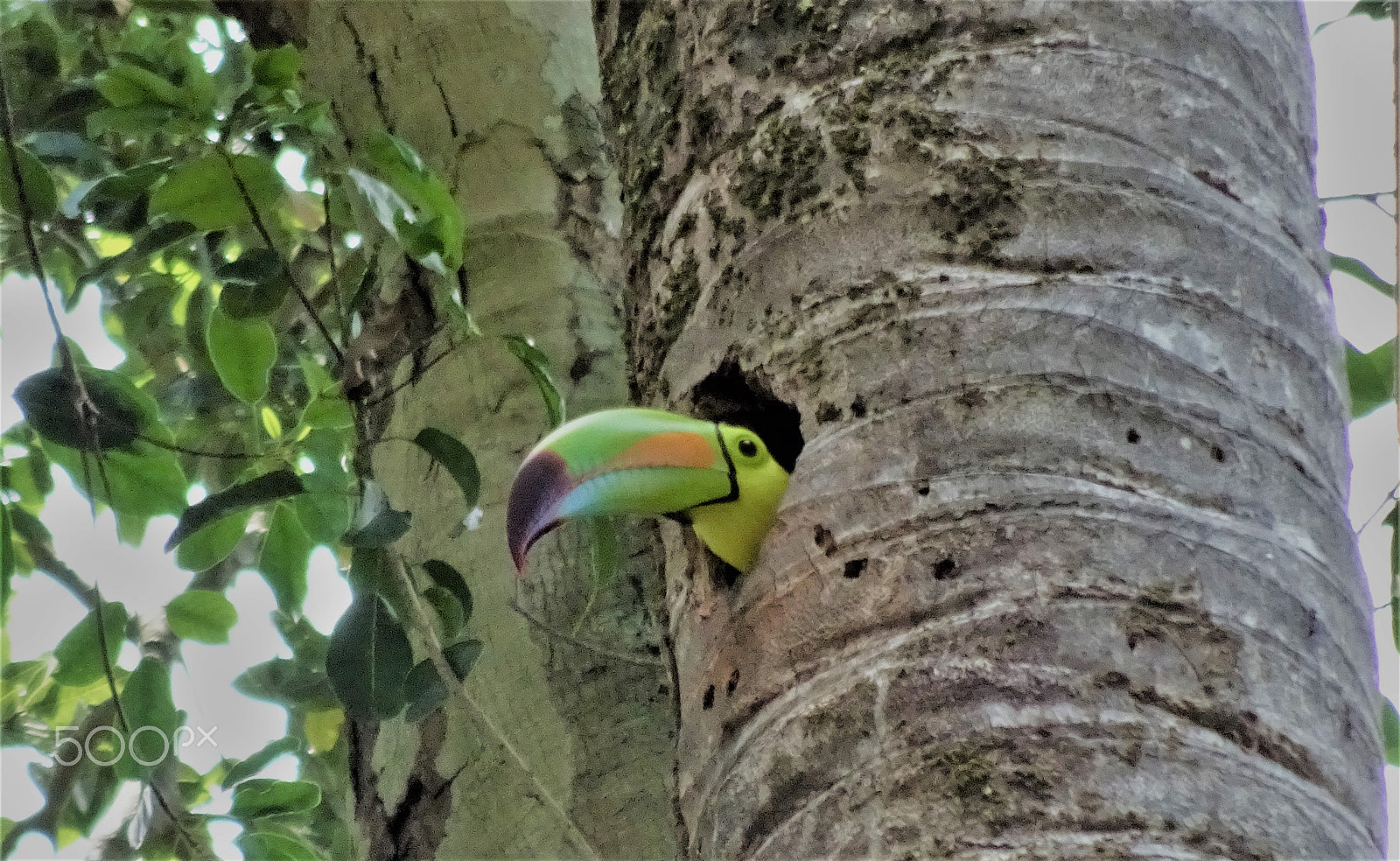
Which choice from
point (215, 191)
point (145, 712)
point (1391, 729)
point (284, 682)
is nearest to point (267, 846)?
point (145, 712)

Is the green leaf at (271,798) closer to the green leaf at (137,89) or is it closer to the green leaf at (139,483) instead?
the green leaf at (139,483)

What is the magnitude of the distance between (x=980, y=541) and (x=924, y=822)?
7.4 inches

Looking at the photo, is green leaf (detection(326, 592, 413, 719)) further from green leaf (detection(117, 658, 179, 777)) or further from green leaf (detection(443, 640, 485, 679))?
green leaf (detection(117, 658, 179, 777))

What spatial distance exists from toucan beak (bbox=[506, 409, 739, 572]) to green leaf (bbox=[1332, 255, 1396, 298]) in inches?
29.5

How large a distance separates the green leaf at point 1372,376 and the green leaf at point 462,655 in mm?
933

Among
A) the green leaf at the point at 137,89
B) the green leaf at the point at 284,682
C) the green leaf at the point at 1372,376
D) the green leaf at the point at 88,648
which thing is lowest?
the green leaf at the point at 88,648

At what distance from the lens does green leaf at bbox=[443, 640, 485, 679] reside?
121cm

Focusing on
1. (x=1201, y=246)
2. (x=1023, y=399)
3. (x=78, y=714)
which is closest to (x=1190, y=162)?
(x=1201, y=246)

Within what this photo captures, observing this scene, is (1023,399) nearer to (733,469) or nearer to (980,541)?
(980,541)

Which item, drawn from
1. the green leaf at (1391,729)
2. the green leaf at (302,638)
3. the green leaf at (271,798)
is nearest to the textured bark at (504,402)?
the green leaf at (271,798)

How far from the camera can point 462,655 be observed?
122 centimetres

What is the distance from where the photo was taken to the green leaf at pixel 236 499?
1.17m

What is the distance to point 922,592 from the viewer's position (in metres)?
0.81

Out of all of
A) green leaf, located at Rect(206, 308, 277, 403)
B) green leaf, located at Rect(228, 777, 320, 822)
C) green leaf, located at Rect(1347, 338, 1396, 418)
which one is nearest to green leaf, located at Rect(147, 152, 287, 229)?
green leaf, located at Rect(206, 308, 277, 403)
